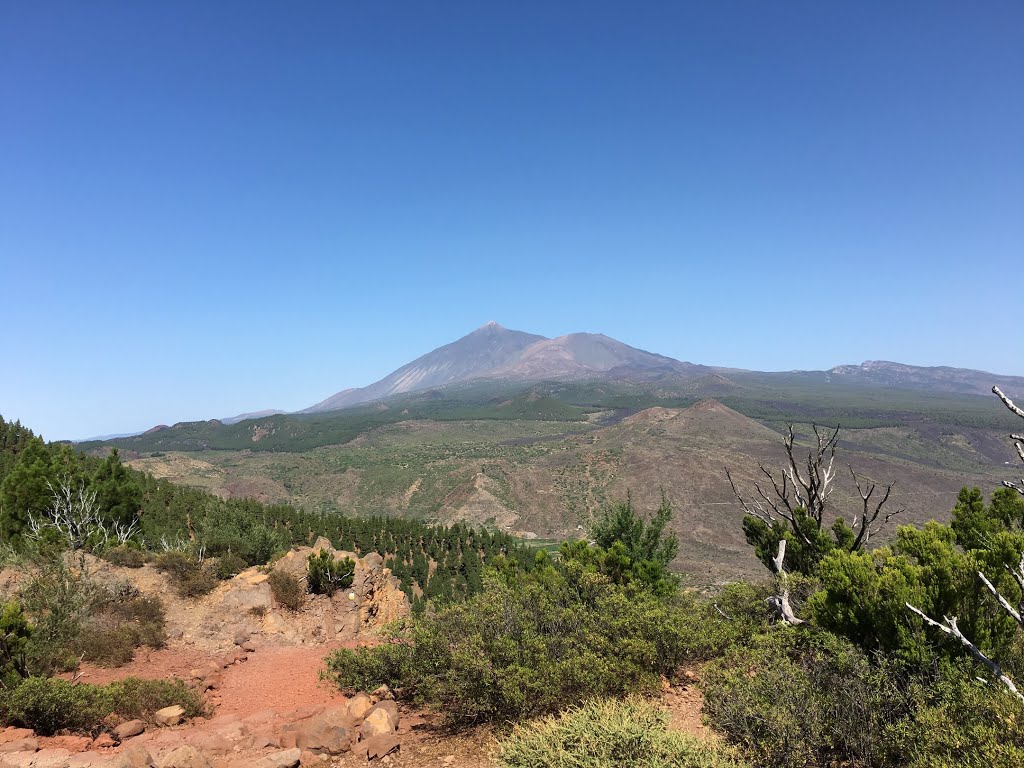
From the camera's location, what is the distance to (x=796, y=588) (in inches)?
534

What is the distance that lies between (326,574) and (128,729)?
10.0m

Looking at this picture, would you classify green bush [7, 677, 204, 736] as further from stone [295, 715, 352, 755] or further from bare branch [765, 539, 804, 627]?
bare branch [765, 539, 804, 627]

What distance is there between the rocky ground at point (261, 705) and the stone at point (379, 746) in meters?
0.02

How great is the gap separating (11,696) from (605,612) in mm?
11235

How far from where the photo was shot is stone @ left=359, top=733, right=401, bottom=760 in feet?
Result: 28.9

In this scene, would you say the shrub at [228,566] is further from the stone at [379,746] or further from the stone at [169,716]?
the stone at [379,746]

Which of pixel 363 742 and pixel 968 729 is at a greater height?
pixel 968 729

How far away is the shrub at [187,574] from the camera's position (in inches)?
701

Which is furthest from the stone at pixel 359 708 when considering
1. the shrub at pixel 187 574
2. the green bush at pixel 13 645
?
the shrub at pixel 187 574

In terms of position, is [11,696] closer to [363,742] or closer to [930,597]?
[363,742]

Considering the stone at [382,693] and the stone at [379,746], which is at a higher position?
the stone at [379,746]

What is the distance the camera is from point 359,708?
9938 mm

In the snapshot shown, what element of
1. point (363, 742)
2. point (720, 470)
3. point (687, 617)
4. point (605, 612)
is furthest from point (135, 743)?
point (720, 470)

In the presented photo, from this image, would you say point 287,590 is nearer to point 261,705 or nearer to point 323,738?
point 261,705
